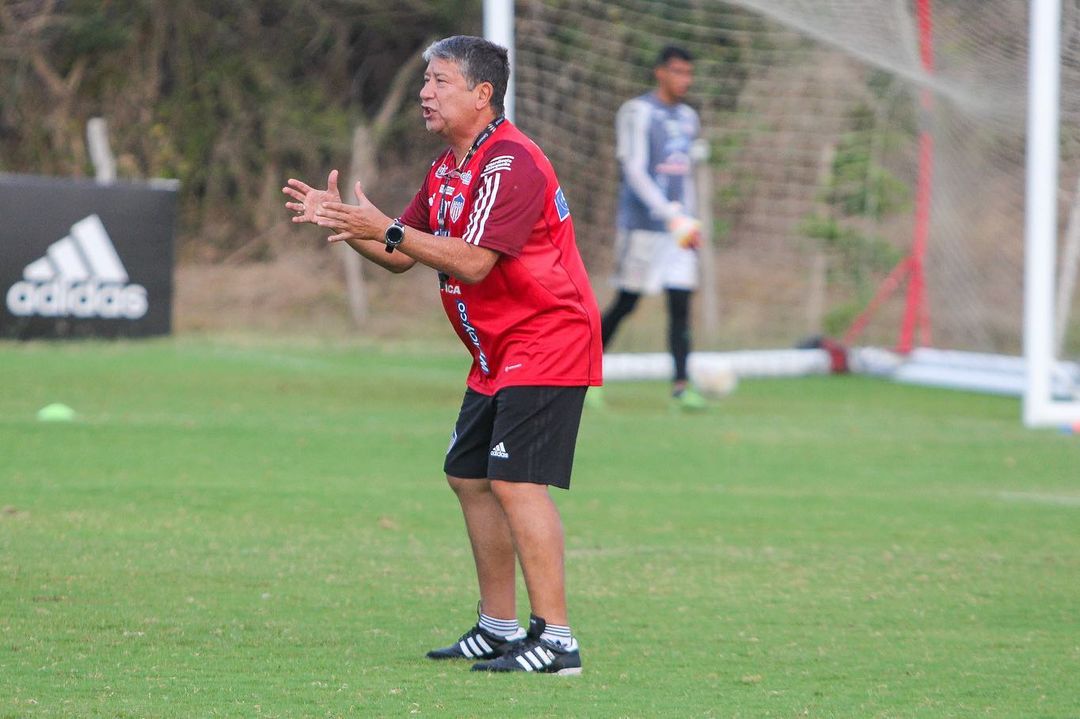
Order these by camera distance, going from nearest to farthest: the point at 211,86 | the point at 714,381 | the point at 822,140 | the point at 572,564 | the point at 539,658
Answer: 1. the point at 539,658
2. the point at 572,564
3. the point at 714,381
4. the point at 822,140
5. the point at 211,86

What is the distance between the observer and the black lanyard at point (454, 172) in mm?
4254

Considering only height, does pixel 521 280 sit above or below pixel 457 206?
below

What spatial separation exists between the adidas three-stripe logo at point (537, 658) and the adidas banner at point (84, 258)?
10.6m

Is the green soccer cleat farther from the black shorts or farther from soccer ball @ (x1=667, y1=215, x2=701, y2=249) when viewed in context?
the black shorts

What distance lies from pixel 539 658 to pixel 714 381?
24.9 ft

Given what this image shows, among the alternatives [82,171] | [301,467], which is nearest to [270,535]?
[301,467]

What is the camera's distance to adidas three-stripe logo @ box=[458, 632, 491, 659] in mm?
4320

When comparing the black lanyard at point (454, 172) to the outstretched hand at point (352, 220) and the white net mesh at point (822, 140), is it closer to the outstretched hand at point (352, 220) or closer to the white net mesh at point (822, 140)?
the outstretched hand at point (352, 220)

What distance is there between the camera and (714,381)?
11617 mm

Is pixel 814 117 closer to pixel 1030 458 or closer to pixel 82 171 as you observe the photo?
pixel 1030 458

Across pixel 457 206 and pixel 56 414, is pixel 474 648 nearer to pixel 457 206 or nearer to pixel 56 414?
pixel 457 206

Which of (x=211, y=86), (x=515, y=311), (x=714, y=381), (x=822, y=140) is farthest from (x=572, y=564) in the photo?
(x=211, y=86)

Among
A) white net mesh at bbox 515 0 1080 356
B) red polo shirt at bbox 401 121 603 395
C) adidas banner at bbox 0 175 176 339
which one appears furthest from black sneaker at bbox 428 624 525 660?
adidas banner at bbox 0 175 176 339

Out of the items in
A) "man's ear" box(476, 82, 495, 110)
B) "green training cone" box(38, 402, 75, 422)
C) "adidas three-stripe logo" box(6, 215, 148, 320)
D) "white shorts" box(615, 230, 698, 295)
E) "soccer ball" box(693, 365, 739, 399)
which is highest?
"man's ear" box(476, 82, 495, 110)
